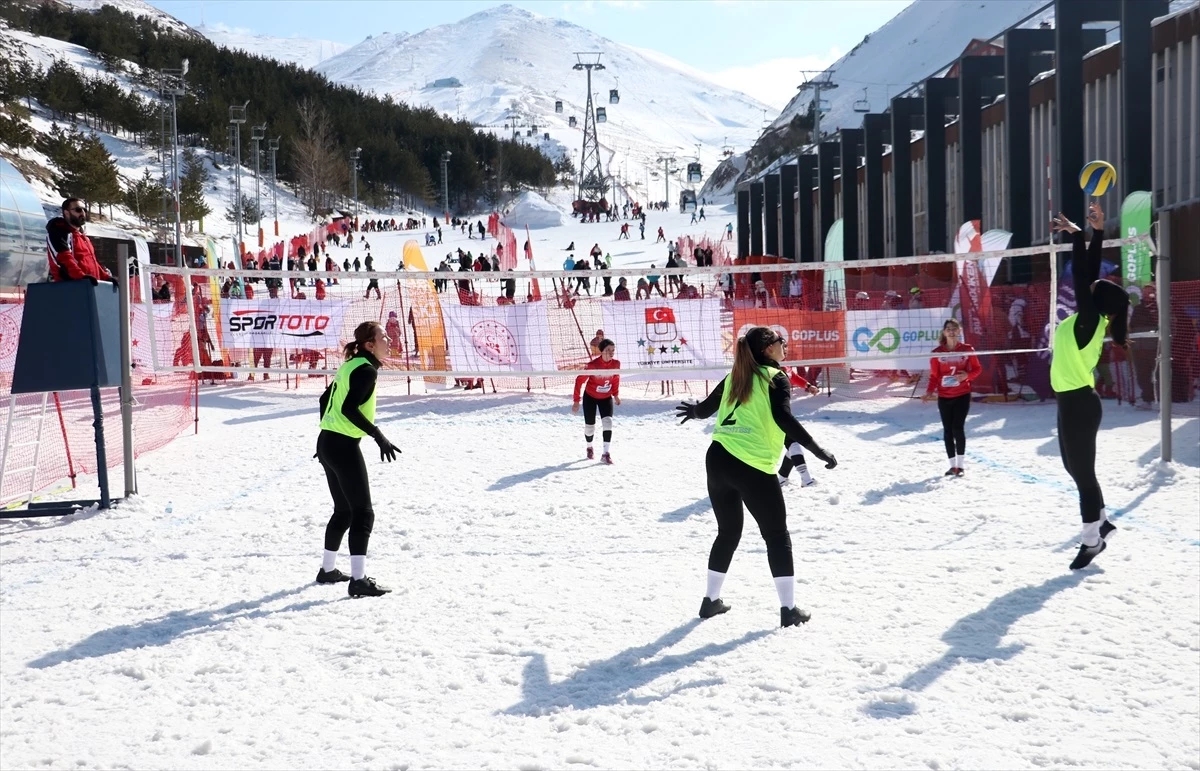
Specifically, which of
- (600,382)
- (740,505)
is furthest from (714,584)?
(600,382)

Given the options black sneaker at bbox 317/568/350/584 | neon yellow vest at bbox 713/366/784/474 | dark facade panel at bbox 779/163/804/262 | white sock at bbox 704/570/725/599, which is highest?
dark facade panel at bbox 779/163/804/262

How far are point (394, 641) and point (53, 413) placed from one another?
12.6 metres

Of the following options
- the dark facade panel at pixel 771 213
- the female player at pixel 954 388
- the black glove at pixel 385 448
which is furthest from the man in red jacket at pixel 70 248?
the dark facade panel at pixel 771 213

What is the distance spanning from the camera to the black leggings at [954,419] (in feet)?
32.4

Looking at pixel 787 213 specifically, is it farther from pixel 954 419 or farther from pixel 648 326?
pixel 954 419

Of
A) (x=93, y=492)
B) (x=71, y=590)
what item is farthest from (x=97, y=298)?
(x=71, y=590)

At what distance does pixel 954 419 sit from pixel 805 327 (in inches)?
219

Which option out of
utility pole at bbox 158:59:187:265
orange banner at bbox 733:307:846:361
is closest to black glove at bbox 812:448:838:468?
orange banner at bbox 733:307:846:361

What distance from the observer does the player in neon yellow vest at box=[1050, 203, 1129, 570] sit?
20.8ft

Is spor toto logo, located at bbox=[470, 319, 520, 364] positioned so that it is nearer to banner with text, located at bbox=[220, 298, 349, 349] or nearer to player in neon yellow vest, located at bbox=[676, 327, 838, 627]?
banner with text, located at bbox=[220, 298, 349, 349]

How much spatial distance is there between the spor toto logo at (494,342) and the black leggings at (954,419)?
7.20 meters

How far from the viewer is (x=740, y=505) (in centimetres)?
558

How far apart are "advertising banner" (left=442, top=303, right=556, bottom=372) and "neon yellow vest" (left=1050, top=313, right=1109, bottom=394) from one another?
9618 millimetres

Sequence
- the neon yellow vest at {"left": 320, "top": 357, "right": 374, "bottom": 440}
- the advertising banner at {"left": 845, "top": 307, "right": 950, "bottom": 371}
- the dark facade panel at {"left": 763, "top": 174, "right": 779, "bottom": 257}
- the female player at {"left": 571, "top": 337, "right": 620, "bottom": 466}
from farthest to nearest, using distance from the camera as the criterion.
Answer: the dark facade panel at {"left": 763, "top": 174, "right": 779, "bottom": 257} < the advertising banner at {"left": 845, "top": 307, "right": 950, "bottom": 371} < the female player at {"left": 571, "top": 337, "right": 620, "bottom": 466} < the neon yellow vest at {"left": 320, "top": 357, "right": 374, "bottom": 440}
